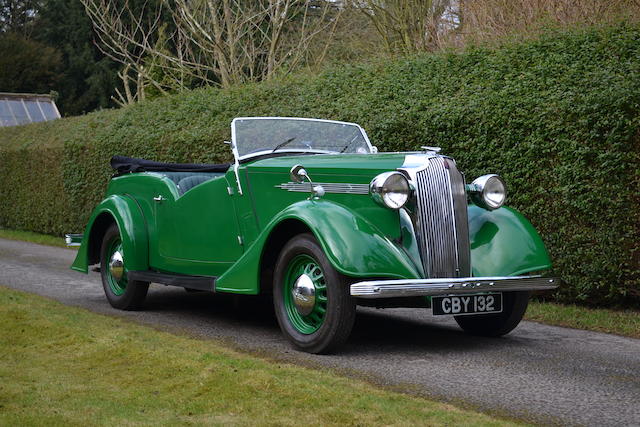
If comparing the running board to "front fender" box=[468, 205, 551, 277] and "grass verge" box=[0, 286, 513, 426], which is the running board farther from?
"front fender" box=[468, 205, 551, 277]

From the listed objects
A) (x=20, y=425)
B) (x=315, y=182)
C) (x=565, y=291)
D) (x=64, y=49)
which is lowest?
(x=565, y=291)

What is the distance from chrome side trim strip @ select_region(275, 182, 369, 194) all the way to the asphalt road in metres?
→ 1.16

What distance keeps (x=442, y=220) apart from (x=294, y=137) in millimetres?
1952

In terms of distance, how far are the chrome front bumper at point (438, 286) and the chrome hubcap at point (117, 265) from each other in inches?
139

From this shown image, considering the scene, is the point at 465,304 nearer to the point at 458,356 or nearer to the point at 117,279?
the point at 458,356

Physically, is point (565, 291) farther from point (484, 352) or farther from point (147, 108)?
point (147, 108)

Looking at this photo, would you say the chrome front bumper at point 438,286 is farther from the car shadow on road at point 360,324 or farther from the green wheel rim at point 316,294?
the car shadow on road at point 360,324

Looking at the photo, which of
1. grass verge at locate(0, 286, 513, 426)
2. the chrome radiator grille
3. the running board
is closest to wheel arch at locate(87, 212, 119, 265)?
the running board

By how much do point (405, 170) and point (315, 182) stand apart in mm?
741

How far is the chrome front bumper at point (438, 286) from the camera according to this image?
18.0 ft

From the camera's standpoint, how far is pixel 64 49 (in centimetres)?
4212

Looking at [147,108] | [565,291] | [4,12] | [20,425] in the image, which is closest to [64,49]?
[4,12]

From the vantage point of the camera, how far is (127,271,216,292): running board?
705cm

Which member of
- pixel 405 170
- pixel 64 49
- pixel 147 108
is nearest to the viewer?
pixel 405 170
